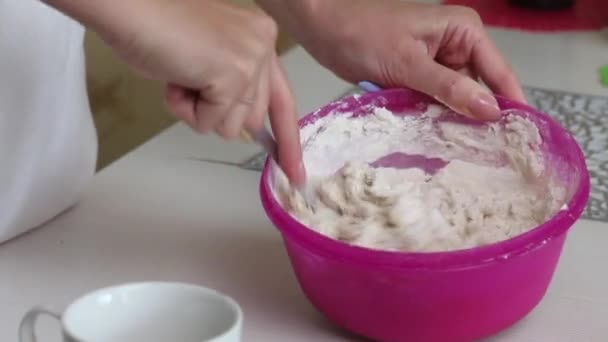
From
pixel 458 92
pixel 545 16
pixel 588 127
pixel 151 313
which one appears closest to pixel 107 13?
pixel 151 313

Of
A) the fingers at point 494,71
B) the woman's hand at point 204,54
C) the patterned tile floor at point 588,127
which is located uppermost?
the woman's hand at point 204,54

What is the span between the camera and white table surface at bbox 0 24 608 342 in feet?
2.25

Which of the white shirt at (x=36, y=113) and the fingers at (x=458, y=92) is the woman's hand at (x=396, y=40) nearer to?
the fingers at (x=458, y=92)

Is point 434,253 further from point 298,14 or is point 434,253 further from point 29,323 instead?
point 298,14

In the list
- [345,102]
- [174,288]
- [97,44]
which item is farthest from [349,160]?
[97,44]

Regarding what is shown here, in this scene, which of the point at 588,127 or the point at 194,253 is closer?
the point at 194,253

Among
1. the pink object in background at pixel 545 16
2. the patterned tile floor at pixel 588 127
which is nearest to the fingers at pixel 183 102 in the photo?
the patterned tile floor at pixel 588 127

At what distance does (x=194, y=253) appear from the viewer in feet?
2.59

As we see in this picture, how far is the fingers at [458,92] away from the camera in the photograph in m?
0.77

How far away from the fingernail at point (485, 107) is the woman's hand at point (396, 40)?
69 millimetres

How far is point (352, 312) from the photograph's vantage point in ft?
2.06

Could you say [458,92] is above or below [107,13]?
below

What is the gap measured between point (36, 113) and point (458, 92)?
37 centimetres

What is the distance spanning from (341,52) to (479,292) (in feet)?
1.22
